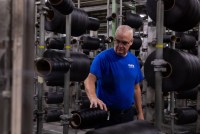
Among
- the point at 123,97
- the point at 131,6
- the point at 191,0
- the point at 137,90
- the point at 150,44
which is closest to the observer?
the point at 191,0

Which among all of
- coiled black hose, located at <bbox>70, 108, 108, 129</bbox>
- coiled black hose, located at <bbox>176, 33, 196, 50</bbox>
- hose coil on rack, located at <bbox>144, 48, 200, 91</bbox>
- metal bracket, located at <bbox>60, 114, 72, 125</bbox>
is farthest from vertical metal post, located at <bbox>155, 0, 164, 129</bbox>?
coiled black hose, located at <bbox>176, 33, 196, 50</bbox>

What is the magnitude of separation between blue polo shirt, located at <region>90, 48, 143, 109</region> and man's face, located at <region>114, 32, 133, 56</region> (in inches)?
3.5

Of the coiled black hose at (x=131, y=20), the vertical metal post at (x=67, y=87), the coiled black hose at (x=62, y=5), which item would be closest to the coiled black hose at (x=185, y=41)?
the coiled black hose at (x=131, y=20)

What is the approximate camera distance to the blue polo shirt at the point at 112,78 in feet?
9.75

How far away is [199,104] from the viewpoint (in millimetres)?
5883

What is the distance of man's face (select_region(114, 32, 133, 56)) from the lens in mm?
2850

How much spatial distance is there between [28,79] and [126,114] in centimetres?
236

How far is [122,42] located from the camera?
9.51 feet

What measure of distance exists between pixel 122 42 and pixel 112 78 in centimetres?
39

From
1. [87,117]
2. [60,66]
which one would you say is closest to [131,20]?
[60,66]

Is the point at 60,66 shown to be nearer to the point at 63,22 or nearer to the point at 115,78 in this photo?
the point at 115,78

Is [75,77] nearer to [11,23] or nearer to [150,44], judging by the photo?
[150,44]

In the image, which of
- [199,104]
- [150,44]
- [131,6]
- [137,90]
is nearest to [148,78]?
[137,90]

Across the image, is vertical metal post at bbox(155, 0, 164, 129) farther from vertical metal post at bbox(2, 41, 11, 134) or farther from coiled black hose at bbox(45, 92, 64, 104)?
coiled black hose at bbox(45, 92, 64, 104)
